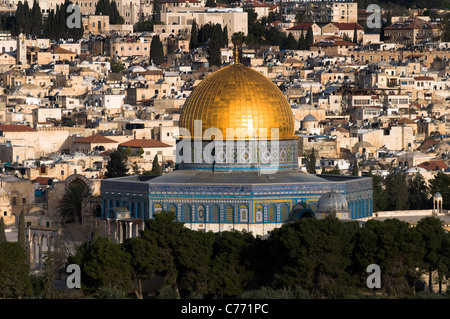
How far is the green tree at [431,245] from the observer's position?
42906mm

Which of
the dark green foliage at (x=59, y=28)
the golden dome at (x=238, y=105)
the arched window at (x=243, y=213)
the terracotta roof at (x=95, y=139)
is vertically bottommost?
the terracotta roof at (x=95, y=139)

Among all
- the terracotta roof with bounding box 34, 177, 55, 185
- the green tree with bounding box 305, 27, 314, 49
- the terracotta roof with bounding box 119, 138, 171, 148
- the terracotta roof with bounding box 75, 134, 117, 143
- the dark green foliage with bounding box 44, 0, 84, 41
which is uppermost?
the dark green foliage with bounding box 44, 0, 84, 41

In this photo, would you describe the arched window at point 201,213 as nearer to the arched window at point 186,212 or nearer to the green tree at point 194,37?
the arched window at point 186,212

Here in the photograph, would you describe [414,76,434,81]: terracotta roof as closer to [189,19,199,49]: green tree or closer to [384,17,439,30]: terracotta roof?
[189,19,199,49]: green tree

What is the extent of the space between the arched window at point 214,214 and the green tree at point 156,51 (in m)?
Answer: 57.1

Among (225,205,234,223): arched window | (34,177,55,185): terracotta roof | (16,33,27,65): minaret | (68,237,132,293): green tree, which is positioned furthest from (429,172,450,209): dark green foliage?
(16,33,27,65): minaret

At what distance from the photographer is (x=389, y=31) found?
391ft

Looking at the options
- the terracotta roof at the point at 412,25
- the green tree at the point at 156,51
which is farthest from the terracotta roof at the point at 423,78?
the terracotta roof at the point at 412,25

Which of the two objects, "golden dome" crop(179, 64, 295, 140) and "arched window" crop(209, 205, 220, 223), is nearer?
"arched window" crop(209, 205, 220, 223)

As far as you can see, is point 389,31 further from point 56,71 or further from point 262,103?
point 262,103

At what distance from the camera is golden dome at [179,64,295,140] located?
49.9 meters

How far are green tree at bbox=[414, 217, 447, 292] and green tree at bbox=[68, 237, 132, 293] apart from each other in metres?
6.79

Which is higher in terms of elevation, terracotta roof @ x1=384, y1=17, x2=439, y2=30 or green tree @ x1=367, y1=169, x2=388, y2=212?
terracotta roof @ x1=384, y1=17, x2=439, y2=30
